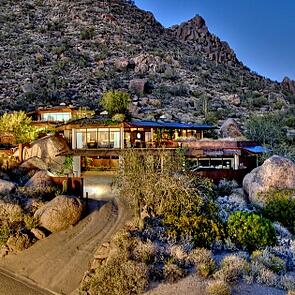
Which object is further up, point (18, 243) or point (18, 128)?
point (18, 128)

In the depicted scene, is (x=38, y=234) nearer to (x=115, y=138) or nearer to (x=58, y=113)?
(x=115, y=138)

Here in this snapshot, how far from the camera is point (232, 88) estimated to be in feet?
220

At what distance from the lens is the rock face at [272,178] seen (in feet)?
77.8

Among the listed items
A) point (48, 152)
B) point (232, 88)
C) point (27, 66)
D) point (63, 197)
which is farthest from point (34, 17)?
point (63, 197)

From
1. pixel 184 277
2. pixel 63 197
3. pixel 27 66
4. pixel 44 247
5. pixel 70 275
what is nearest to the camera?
pixel 184 277

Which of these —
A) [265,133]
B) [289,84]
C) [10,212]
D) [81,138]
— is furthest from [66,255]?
[289,84]

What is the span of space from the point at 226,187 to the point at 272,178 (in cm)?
307

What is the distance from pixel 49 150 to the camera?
3509cm

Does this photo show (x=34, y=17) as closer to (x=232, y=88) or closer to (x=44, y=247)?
(x=232, y=88)

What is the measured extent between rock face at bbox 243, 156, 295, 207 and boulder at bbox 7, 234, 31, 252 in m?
12.4

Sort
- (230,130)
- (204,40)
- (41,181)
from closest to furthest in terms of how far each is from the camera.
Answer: (41,181), (230,130), (204,40)

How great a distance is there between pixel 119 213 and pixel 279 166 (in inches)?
379

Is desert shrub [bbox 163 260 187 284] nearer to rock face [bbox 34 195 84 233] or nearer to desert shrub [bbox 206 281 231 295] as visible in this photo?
desert shrub [bbox 206 281 231 295]

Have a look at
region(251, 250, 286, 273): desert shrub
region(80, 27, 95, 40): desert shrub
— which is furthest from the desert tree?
region(80, 27, 95, 40): desert shrub
